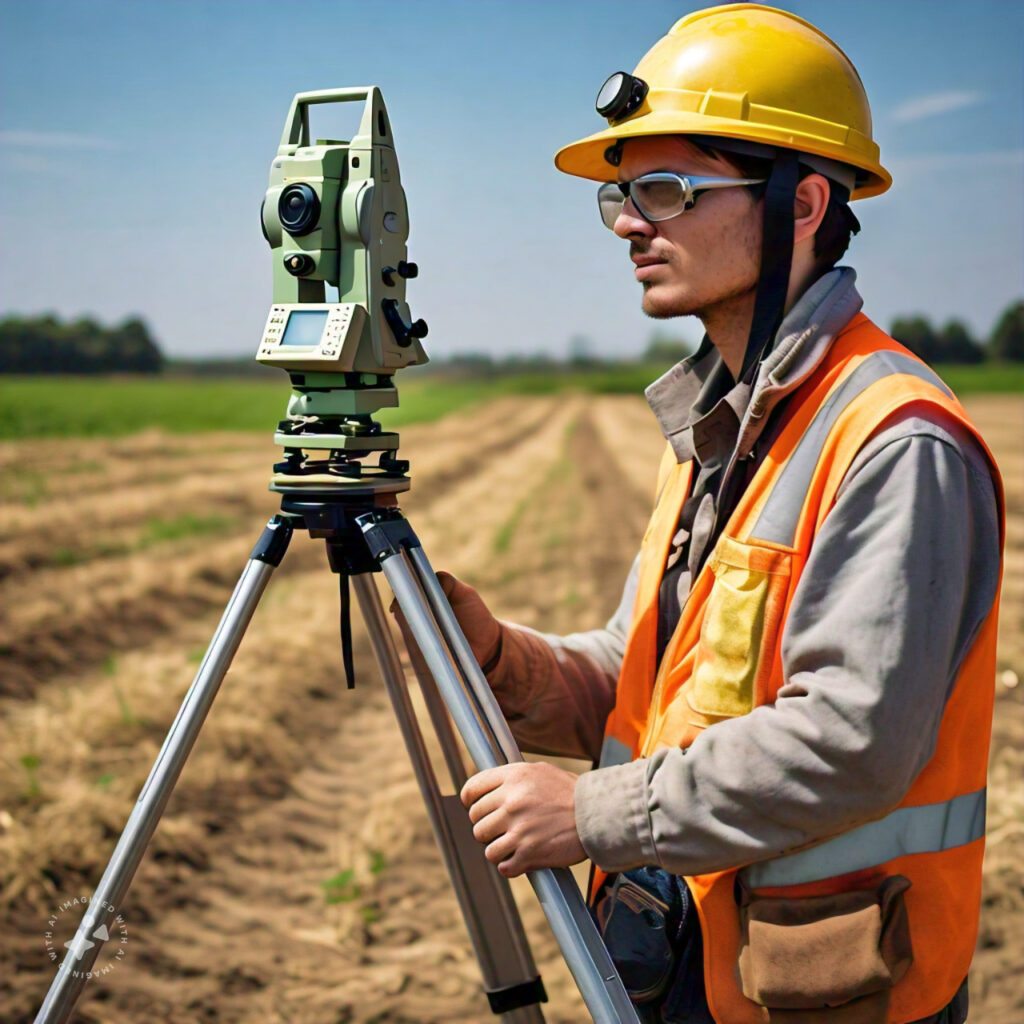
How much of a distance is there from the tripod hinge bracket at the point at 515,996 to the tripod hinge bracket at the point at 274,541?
3.56 feet

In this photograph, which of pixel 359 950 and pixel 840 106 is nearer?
pixel 840 106

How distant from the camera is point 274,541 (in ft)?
6.58

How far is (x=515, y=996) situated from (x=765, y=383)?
1.45m

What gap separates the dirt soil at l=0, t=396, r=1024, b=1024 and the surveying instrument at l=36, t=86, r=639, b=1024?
1.80 metres

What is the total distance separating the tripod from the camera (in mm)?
1695

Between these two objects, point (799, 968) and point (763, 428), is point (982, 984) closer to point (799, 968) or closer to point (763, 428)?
point (799, 968)

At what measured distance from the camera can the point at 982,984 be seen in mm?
3520

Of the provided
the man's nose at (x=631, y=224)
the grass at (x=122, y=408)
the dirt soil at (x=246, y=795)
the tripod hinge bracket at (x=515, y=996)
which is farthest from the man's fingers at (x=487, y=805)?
the grass at (x=122, y=408)

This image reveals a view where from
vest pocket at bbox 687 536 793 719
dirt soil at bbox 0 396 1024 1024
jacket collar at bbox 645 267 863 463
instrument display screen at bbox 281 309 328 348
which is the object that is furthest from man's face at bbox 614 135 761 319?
dirt soil at bbox 0 396 1024 1024

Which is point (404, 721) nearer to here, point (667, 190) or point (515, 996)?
point (515, 996)

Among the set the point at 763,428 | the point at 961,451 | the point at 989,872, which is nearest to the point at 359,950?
the point at 989,872

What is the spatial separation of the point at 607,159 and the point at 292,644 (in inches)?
217

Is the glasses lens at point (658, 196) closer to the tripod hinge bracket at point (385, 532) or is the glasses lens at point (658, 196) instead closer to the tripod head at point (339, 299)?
the tripod head at point (339, 299)

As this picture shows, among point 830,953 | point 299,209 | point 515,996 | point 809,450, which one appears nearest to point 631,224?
point 809,450
